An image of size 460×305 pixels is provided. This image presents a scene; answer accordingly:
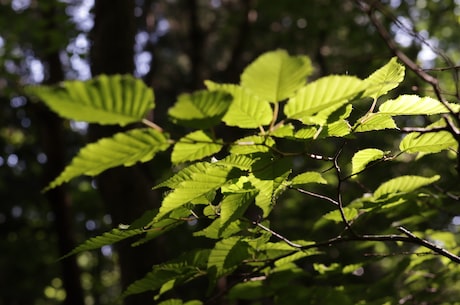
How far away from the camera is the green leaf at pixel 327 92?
618 mm

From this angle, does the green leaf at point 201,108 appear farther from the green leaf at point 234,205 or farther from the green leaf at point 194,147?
the green leaf at point 234,205

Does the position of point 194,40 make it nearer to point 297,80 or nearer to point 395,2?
point 395,2

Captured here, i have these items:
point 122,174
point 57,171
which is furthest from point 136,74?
point 57,171

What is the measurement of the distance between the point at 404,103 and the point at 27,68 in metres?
10.7

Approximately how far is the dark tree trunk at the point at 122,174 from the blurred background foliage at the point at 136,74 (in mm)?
15

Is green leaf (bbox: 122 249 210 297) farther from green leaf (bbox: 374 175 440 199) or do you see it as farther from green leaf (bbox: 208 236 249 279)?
green leaf (bbox: 374 175 440 199)

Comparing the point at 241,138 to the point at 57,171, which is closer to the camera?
the point at 241,138

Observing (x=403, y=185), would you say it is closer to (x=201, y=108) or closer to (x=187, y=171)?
(x=187, y=171)

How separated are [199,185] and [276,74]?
24cm

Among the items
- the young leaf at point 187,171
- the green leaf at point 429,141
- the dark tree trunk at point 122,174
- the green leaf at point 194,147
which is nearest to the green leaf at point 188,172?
the young leaf at point 187,171

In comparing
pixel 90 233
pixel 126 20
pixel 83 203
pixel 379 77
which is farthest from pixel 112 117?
pixel 90 233

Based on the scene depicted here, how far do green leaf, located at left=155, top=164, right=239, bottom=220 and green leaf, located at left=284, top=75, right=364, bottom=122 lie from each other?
0.59 feet

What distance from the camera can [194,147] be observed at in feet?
2.12

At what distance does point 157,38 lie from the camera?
12.4m
